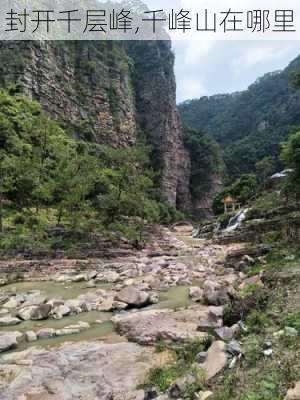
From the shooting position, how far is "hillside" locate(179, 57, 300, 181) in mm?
87812

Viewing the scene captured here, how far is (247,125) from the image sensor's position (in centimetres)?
10412

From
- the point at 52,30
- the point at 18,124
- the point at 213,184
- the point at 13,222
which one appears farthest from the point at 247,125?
the point at 13,222

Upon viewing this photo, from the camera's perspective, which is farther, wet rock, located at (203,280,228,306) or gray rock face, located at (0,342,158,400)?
wet rock, located at (203,280,228,306)

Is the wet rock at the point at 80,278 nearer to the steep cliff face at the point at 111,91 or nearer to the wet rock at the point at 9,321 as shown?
the wet rock at the point at 9,321

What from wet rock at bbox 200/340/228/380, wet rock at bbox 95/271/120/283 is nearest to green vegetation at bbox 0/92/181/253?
wet rock at bbox 95/271/120/283

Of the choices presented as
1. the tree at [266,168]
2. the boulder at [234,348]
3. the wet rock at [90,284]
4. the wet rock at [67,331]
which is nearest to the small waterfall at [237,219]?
the wet rock at [90,284]

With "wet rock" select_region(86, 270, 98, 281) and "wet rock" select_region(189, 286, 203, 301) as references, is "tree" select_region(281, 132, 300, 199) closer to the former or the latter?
"wet rock" select_region(189, 286, 203, 301)

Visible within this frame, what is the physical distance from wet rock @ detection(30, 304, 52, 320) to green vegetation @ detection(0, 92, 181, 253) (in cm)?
1058

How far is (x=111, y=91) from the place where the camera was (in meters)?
58.2

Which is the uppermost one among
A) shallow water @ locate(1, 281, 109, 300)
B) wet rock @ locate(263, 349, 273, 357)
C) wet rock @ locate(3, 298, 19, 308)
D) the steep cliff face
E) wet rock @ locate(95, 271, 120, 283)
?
the steep cliff face

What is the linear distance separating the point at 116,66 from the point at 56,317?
5797 cm

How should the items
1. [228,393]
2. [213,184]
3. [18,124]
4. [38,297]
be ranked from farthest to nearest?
1. [213,184]
2. [18,124]
3. [38,297]
4. [228,393]

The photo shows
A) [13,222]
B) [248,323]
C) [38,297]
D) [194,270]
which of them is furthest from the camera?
[13,222]

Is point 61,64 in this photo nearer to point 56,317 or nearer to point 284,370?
point 56,317
